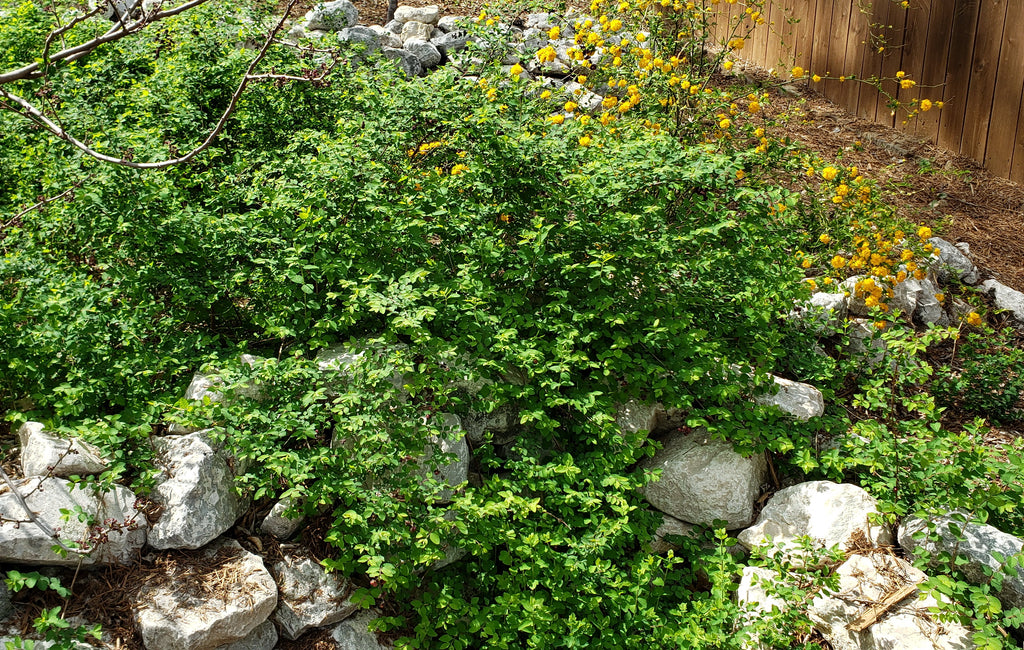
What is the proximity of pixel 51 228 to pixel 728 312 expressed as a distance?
2919mm

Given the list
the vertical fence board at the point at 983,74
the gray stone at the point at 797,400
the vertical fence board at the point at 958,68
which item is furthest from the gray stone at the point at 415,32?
the gray stone at the point at 797,400

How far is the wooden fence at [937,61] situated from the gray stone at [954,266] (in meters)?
0.92

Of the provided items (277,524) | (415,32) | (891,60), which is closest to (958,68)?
(891,60)

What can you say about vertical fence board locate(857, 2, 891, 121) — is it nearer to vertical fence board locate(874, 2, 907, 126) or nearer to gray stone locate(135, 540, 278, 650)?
vertical fence board locate(874, 2, 907, 126)

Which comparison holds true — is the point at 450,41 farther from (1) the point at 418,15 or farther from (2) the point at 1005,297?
(2) the point at 1005,297

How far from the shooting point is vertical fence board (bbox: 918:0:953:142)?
5.48 metres

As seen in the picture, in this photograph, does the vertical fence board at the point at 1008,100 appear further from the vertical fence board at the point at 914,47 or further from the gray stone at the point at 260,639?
the gray stone at the point at 260,639

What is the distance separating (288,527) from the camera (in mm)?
2951

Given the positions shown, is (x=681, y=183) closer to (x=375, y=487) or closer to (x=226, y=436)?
(x=375, y=487)

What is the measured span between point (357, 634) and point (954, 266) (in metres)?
4.07

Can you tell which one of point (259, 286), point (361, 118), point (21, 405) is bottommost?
point (21, 405)

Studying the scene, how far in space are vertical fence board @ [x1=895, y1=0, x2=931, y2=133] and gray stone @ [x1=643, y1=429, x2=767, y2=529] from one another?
11.4 feet

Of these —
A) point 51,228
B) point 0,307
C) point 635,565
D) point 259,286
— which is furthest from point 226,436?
point 635,565

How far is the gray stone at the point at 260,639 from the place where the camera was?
8.91 ft
